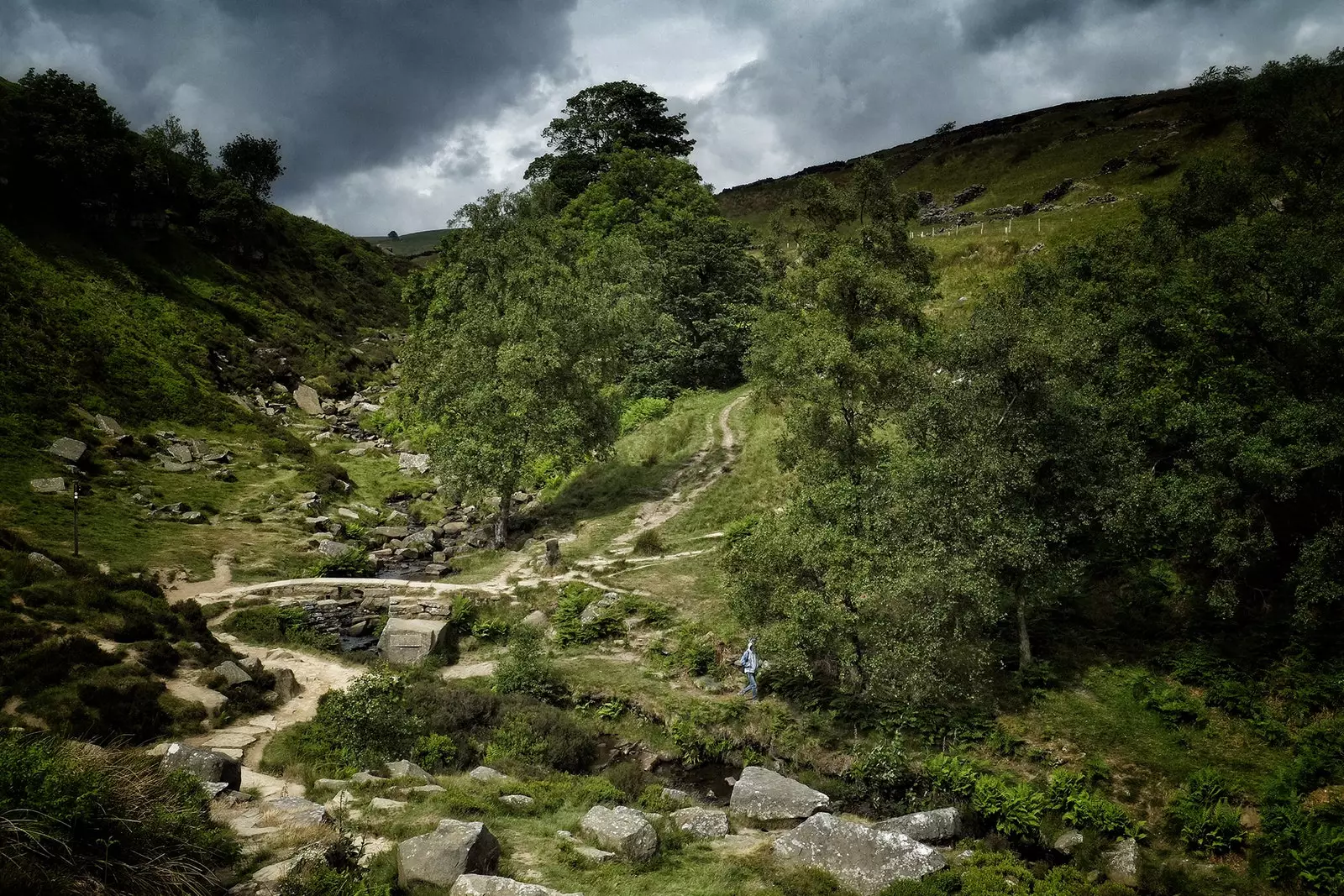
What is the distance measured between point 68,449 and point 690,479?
32.8 metres

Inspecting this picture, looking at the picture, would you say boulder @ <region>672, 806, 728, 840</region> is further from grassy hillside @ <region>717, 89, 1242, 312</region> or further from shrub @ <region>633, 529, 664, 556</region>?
grassy hillside @ <region>717, 89, 1242, 312</region>

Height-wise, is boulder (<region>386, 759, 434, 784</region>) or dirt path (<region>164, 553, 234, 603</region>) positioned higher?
dirt path (<region>164, 553, 234, 603</region>)

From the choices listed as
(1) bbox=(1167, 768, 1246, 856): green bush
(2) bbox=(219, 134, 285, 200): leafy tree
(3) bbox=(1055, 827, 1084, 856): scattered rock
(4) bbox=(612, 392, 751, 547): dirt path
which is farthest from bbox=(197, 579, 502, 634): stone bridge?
(2) bbox=(219, 134, 285, 200): leafy tree

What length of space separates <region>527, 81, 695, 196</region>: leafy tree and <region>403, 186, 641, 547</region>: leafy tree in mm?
31220

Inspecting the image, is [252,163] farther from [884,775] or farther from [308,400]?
[884,775]

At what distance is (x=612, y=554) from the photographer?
33.2 m

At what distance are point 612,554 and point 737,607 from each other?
469 inches

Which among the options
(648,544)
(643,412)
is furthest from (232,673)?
(643,412)

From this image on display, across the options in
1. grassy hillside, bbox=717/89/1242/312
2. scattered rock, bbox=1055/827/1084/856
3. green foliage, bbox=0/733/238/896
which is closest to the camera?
green foliage, bbox=0/733/238/896

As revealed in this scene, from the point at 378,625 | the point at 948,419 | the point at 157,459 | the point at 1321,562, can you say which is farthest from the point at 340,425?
the point at 1321,562

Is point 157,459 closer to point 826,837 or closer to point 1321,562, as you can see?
point 826,837

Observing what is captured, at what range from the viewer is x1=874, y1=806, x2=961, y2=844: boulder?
14781 mm

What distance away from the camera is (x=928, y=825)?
14.9 meters

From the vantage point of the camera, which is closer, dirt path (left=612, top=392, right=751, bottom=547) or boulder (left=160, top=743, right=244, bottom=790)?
boulder (left=160, top=743, right=244, bottom=790)
